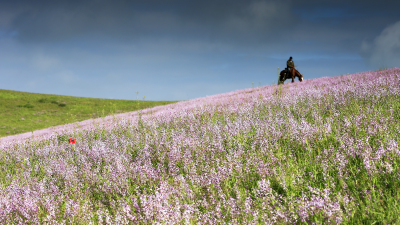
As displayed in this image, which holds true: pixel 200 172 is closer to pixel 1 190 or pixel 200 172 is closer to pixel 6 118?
pixel 1 190

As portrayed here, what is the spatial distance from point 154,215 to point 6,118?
25.7 meters

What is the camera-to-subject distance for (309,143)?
12.4 ft

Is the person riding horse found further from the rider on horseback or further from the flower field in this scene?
the flower field

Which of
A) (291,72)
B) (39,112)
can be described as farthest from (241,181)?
(39,112)

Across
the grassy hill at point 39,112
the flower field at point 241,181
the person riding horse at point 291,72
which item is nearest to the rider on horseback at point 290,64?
the person riding horse at point 291,72

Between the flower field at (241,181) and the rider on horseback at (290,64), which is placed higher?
the rider on horseback at (290,64)

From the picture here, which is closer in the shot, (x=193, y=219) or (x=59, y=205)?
(x=193, y=219)

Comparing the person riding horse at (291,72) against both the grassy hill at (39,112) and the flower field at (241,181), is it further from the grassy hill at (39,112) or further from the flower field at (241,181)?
the grassy hill at (39,112)

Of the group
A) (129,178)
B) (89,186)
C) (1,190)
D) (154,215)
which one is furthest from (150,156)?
(1,190)

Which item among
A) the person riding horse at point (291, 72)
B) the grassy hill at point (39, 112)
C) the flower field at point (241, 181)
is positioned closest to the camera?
the flower field at point (241, 181)

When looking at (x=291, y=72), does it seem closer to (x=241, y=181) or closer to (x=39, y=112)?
(x=241, y=181)

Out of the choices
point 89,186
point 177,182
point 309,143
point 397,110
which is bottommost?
point 89,186

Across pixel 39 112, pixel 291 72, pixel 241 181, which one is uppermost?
pixel 291 72

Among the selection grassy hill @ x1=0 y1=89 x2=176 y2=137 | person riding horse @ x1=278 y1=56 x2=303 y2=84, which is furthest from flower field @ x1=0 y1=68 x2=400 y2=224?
grassy hill @ x1=0 y1=89 x2=176 y2=137
